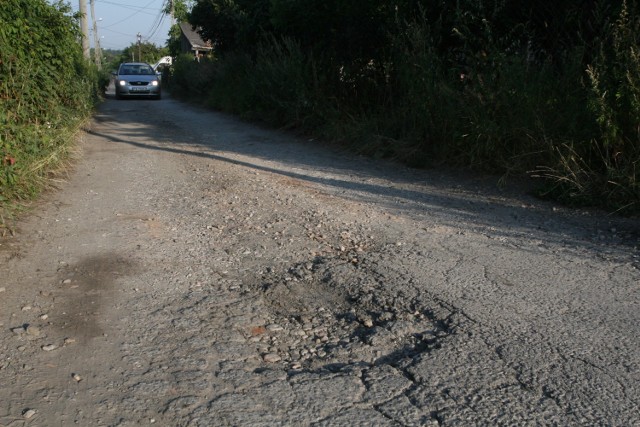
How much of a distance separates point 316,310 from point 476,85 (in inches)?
220

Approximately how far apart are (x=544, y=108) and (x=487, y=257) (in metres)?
3.75

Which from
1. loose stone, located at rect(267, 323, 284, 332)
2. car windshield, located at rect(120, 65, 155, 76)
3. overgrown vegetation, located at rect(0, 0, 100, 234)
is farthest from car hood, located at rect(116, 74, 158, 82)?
loose stone, located at rect(267, 323, 284, 332)

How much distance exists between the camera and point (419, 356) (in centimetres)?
363

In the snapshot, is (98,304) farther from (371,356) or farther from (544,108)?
(544,108)

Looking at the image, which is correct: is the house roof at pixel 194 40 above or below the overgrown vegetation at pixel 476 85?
above

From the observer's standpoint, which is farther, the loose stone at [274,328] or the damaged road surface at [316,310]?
the loose stone at [274,328]

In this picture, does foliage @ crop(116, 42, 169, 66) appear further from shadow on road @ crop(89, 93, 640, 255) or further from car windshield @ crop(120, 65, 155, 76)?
shadow on road @ crop(89, 93, 640, 255)

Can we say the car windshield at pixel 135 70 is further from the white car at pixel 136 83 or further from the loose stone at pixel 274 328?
the loose stone at pixel 274 328

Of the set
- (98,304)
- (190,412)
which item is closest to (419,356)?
(190,412)

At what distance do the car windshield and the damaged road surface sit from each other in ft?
67.0

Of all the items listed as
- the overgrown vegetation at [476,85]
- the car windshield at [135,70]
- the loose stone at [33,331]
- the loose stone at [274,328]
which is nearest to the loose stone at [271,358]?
the loose stone at [274,328]

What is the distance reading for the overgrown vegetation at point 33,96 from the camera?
6.84 m

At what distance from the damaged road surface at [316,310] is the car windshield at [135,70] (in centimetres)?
2042

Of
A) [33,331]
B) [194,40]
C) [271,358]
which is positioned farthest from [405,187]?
[194,40]
